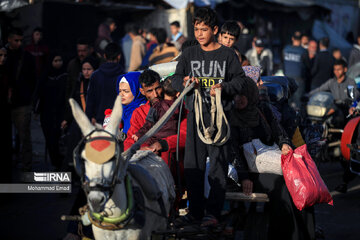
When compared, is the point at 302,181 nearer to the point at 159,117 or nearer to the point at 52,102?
the point at 159,117

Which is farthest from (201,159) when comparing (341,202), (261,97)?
(341,202)

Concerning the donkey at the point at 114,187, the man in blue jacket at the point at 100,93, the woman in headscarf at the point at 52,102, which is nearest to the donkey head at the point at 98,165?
the donkey at the point at 114,187

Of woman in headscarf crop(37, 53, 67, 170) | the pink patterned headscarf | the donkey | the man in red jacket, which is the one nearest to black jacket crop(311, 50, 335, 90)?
woman in headscarf crop(37, 53, 67, 170)

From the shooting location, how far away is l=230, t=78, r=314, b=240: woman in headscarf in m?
6.45

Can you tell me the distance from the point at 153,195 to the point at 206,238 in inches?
28.6

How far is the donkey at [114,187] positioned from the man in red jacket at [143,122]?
748 mm

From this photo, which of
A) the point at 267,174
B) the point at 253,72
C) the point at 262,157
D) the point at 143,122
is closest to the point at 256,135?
the point at 262,157

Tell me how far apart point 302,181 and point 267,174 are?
0.45 metres

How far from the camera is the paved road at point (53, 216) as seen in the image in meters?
8.15

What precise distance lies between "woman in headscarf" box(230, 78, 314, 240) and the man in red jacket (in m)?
0.60

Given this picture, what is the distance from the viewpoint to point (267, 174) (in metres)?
6.70

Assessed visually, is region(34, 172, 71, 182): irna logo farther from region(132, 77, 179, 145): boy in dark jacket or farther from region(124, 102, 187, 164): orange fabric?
region(132, 77, 179, 145): boy in dark jacket

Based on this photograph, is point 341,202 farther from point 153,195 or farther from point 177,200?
point 153,195

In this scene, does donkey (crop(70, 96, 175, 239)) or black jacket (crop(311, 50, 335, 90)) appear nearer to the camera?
donkey (crop(70, 96, 175, 239))
